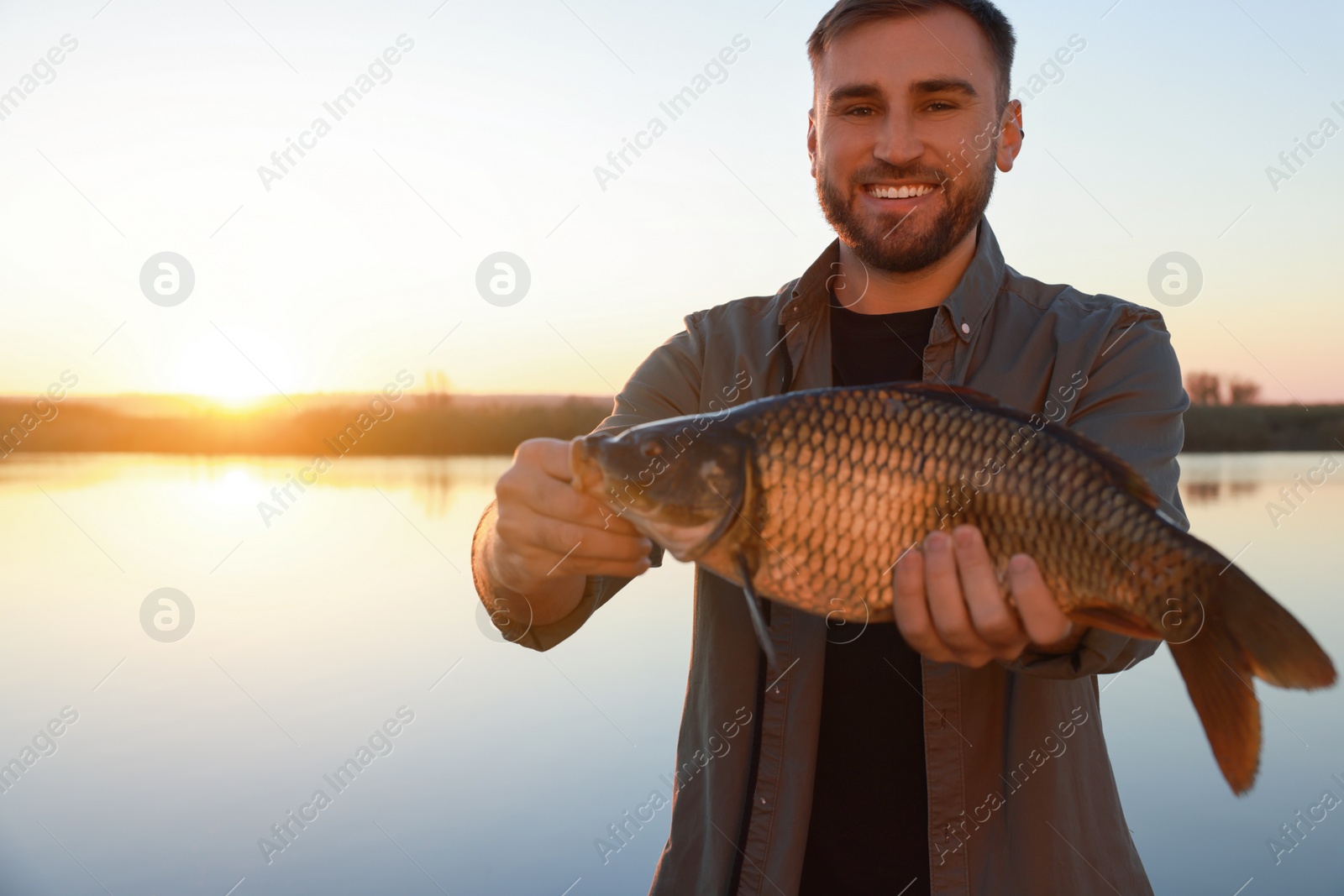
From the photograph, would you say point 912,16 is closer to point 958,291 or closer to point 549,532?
point 958,291

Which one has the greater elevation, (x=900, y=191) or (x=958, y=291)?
(x=900, y=191)

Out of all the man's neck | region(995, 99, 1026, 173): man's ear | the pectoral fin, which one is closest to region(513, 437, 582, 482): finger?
the pectoral fin

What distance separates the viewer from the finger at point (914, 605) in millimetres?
1083

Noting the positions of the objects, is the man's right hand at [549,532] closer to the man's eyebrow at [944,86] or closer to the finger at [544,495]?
the finger at [544,495]

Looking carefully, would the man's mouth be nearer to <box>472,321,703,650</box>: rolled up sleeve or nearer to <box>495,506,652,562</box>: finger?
<box>472,321,703,650</box>: rolled up sleeve

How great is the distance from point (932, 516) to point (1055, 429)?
20cm

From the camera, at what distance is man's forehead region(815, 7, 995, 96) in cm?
150

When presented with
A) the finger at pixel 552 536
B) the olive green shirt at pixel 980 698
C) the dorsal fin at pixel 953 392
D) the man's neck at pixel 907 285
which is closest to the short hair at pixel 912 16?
the man's neck at pixel 907 285

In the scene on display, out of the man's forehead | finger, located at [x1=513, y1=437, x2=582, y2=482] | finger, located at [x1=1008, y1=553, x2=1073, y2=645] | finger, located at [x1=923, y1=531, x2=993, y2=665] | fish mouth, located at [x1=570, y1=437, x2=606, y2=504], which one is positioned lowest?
finger, located at [x1=1008, y1=553, x2=1073, y2=645]

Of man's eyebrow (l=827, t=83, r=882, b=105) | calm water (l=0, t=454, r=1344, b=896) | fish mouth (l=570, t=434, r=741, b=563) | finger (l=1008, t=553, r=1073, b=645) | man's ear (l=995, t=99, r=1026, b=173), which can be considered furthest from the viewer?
calm water (l=0, t=454, r=1344, b=896)

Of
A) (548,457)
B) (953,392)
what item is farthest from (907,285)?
(548,457)

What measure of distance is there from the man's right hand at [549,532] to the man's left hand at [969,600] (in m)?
0.39

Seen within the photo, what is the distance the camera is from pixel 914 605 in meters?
1.08

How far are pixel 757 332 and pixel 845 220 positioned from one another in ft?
0.94
